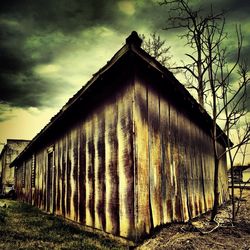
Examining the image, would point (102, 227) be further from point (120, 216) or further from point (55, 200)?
point (55, 200)

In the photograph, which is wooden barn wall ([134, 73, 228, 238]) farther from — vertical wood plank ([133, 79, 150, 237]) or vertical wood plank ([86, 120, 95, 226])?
vertical wood plank ([86, 120, 95, 226])

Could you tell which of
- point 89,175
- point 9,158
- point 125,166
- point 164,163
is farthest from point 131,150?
point 9,158

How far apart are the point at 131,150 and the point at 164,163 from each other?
119 cm

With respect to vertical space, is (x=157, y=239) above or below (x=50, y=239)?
above

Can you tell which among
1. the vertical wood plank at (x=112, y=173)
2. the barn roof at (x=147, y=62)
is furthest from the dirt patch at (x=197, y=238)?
the barn roof at (x=147, y=62)

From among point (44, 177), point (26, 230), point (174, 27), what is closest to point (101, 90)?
point (26, 230)

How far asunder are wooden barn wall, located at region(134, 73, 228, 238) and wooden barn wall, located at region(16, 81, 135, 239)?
0.69 feet

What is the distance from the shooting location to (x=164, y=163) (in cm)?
539

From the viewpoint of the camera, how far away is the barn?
4.52 meters

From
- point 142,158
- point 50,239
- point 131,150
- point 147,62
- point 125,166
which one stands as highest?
point 147,62

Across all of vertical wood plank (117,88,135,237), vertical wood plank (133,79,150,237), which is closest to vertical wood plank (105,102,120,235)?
vertical wood plank (117,88,135,237)

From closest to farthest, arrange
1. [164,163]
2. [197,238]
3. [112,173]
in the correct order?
[197,238] → [112,173] → [164,163]

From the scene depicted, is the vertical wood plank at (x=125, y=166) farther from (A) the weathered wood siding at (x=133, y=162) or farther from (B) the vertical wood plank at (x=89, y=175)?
(B) the vertical wood plank at (x=89, y=175)

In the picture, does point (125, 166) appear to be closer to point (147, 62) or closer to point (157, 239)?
point (157, 239)
